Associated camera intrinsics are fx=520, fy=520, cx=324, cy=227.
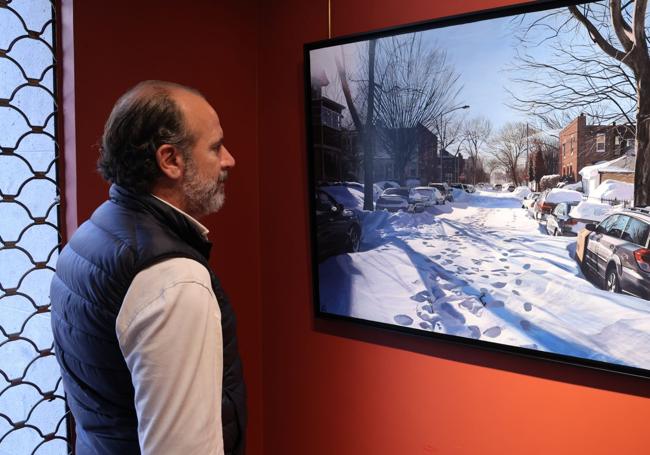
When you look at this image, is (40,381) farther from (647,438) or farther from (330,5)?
(647,438)

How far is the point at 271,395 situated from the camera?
2.07m

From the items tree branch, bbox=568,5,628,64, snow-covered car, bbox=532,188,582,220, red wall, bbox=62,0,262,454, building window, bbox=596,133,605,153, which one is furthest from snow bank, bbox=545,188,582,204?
red wall, bbox=62,0,262,454

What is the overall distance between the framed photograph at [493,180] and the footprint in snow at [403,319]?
0.6 inches

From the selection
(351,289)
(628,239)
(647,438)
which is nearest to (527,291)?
(628,239)

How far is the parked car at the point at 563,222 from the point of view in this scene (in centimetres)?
131

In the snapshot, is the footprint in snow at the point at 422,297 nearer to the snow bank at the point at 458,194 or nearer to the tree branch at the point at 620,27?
the snow bank at the point at 458,194

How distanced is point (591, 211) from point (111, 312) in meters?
1.11

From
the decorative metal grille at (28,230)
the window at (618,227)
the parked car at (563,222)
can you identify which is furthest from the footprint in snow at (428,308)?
the decorative metal grille at (28,230)

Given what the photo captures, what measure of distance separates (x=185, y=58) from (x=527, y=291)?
134cm

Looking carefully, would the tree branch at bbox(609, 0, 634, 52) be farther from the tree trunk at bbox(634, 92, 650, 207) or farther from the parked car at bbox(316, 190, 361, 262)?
the parked car at bbox(316, 190, 361, 262)

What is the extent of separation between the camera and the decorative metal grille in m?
1.43

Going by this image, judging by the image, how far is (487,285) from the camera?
143cm

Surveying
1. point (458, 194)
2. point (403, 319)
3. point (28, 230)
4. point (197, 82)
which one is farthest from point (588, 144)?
point (28, 230)

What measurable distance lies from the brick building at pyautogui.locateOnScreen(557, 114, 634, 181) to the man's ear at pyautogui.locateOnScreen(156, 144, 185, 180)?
3.03ft
